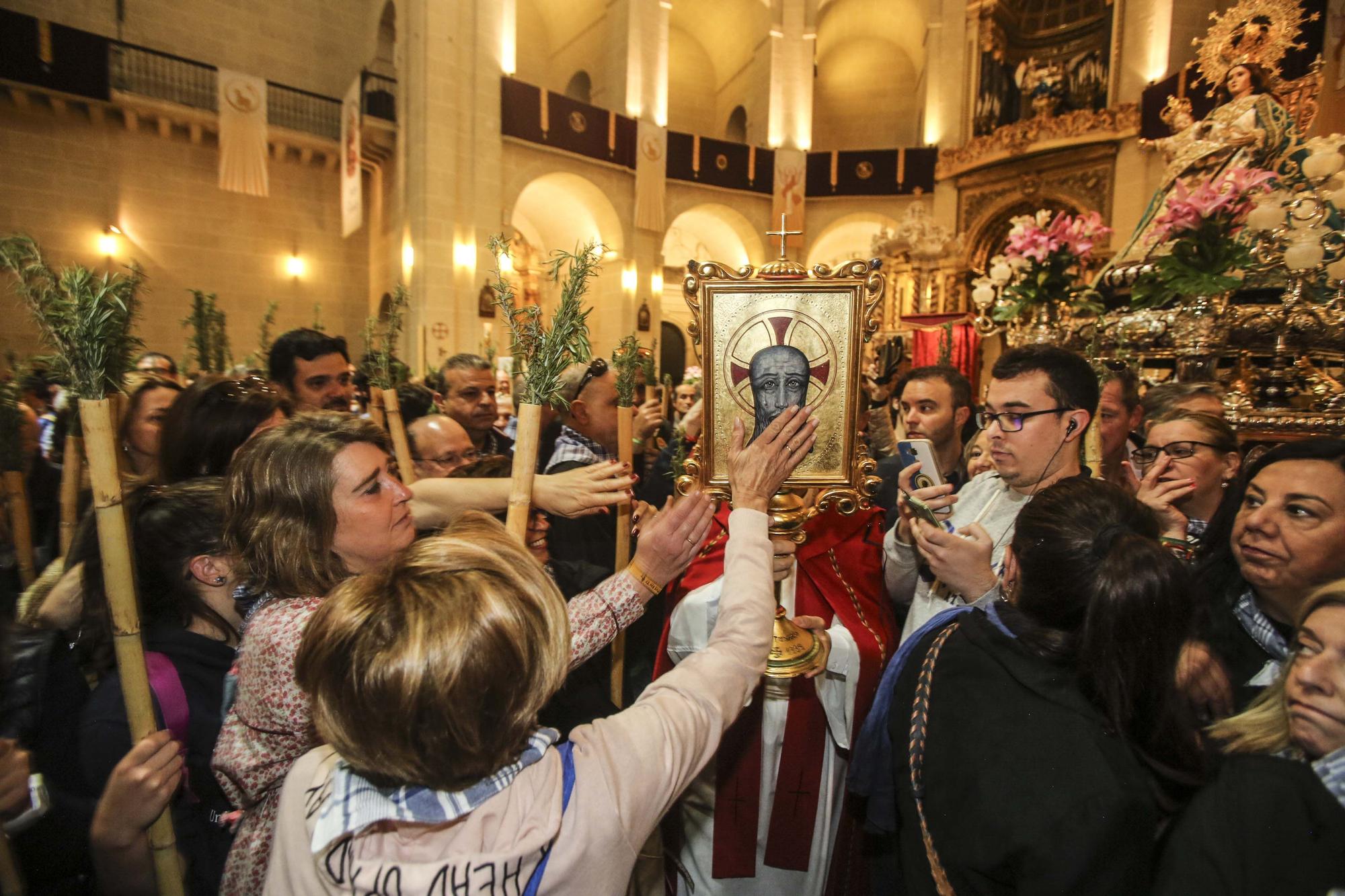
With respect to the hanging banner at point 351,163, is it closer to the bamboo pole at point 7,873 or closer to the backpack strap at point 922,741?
the bamboo pole at point 7,873

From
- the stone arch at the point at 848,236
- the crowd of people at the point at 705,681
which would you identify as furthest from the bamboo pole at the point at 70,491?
the stone arch at the point at 848,236

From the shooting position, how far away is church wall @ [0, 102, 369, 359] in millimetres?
11625

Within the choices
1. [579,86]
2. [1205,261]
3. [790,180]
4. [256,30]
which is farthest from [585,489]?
[579,86]

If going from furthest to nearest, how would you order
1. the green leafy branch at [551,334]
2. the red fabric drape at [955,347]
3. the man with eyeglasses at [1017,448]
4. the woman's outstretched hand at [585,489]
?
the red fabric drape at [955,347] < the man with eyeglasses at [1017,448] < the woman's outstretched hand at [585,489] < the green leafy branch at [551,334]

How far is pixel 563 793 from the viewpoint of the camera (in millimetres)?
1059

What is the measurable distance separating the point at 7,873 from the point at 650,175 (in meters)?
16.6

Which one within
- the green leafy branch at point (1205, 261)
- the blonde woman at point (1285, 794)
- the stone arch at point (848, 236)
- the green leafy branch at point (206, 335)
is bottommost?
the blonde woman at point (1285, 794)

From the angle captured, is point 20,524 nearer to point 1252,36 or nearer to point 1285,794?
point 1285,794

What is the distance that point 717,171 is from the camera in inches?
683

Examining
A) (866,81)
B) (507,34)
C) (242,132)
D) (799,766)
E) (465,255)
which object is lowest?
(799,766)

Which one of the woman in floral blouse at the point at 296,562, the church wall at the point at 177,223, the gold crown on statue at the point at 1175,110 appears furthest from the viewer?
the church wall at the point at 177,223

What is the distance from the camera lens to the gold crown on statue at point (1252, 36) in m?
7.06

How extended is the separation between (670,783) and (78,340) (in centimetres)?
145

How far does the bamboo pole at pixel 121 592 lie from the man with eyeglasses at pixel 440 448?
1.75 meters
